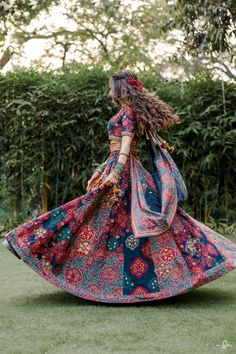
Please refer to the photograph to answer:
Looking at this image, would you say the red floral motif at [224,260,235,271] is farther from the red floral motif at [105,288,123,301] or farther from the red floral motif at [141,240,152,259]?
the red floral motif at [105,288,123,301]

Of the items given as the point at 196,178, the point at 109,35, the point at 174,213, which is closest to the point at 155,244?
the point at 174,213

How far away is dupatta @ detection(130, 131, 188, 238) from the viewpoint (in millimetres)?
3785

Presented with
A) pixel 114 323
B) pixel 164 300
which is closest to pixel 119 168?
pixel 164 300

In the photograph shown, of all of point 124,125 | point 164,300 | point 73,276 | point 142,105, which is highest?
point 142,105

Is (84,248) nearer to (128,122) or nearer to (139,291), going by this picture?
(139,291)

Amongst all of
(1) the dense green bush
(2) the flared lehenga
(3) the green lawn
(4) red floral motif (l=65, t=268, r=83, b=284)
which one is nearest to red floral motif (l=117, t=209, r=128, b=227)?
(2) the flared lehenga

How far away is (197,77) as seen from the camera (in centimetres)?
815

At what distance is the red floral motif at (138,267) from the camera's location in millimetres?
3793

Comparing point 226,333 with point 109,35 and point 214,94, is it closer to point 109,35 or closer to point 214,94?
point 214,94

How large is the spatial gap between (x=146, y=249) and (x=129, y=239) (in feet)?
0.38

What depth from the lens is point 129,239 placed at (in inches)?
153

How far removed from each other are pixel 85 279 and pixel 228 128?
→ 15.0 feet

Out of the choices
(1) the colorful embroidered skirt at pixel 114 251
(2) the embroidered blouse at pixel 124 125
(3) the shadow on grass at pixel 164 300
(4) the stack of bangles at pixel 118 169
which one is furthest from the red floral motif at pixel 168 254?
(2) the embroidered blouse at pixel 124 125

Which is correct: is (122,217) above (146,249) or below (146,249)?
above
